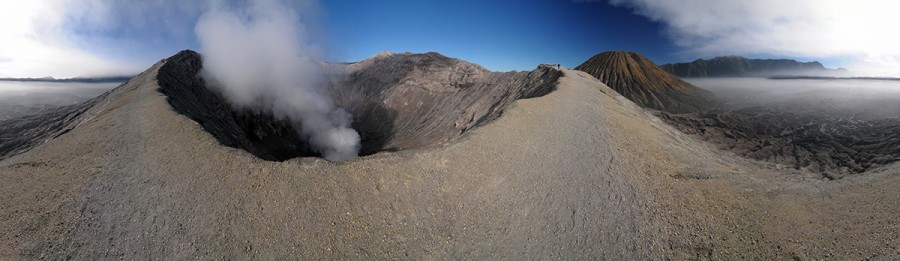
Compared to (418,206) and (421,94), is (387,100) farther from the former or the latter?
(418,206)

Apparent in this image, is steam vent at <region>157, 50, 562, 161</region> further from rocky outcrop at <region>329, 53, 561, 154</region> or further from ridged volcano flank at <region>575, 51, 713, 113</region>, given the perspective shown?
ridged volcano flank at <region>575, 51, 713, 113</region>

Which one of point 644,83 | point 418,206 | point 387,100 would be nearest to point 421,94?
point 387,100

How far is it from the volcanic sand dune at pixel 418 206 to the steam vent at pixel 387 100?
5.69 meters

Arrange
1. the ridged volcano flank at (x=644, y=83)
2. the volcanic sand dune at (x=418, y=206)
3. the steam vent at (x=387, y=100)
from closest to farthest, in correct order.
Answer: the volcanic sand dune at (x=418, y=206) → the steam vent at (x=387, y=100) → the ridged volcano flank at (x=644, y=83)

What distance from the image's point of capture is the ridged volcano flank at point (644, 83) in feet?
271

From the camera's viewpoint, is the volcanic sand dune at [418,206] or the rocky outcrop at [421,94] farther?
the rocky outcrop at [421,94]

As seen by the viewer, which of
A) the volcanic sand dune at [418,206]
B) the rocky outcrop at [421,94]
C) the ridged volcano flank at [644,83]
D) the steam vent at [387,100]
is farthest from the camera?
the ridged volcano flank at [644,83]

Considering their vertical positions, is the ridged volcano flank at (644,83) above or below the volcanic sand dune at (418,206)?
above

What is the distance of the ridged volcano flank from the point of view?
82750 mm

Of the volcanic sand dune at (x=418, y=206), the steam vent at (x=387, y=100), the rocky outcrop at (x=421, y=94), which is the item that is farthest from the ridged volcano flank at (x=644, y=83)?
the volcanic sand dune at (x=418, y=206)

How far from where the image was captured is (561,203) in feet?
51.0

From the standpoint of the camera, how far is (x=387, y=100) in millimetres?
79500

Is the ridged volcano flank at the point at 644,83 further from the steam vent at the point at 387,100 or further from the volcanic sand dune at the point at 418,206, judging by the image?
the volcanic sand dune at the point at 418,206

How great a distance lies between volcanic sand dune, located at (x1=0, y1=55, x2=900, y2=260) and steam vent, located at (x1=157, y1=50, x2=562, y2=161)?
224 inches
